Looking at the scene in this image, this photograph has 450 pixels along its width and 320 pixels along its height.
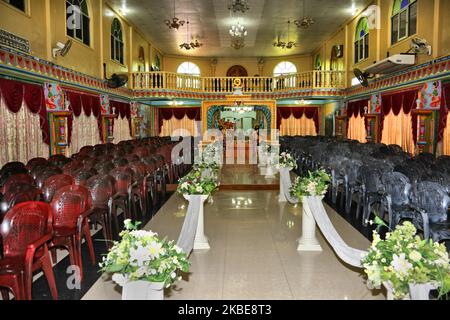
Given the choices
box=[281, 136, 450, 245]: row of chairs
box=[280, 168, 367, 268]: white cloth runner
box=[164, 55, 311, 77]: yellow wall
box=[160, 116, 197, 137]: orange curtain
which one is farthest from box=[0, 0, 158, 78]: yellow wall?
box=[281, 136, 450, 245]: row of chairs

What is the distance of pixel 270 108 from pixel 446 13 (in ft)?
36.4

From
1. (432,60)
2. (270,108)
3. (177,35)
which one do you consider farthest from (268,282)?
(177,35)

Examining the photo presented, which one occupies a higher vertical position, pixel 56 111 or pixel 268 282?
Result: pixel 56 111

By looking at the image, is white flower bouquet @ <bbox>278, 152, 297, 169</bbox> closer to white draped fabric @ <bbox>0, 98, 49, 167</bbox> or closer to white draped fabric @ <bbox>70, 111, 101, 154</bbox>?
white draped fabric @ <bbox>0, 98, 49, 167</bbox>

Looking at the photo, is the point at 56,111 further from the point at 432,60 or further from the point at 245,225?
the point at 432,60

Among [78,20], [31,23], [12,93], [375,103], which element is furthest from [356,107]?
[12,93]

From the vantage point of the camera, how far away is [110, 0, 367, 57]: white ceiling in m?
15.7

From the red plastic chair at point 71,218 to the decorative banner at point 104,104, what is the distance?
10989 mm

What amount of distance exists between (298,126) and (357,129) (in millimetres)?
7509

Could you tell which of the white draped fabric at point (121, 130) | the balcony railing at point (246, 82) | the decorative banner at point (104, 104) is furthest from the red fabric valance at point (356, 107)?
the white draped fabric at point (121, 130)

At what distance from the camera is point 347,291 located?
4148mm

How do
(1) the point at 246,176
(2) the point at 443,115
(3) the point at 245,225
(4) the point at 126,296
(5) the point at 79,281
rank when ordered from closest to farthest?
(4) the point at 126,296
(5) the point at 79,281
(3) the point at 245,225
(2) the point at 443,115
(1) the point at 246,176

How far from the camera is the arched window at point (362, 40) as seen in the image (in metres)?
16.5

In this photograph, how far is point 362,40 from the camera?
17.1m
